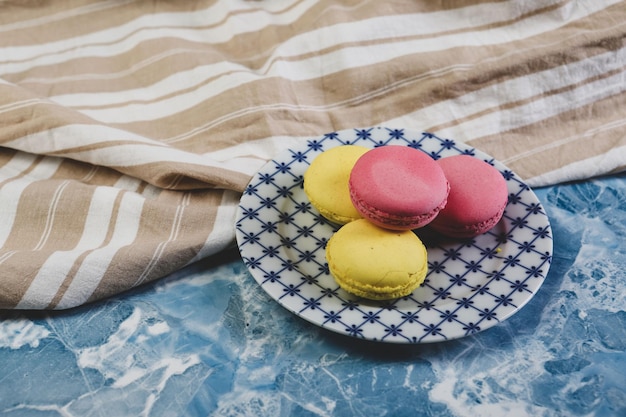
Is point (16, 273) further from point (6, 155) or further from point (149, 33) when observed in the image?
point (149, 33)

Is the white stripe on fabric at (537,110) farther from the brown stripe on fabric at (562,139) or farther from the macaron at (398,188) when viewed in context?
the macaron at (398,188)

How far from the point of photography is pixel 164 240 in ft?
3.05

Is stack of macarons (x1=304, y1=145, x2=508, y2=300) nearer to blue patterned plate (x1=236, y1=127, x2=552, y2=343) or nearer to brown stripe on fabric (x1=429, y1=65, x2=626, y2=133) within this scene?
blue patterned plate (x1=236, y1=127, x2=552, y2=343)

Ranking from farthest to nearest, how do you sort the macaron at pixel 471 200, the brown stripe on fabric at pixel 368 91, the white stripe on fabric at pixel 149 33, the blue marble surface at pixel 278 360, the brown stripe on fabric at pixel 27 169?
1. the white stripe on fabric at pixel 149 33
2. the brown stripe on fabric at pixel 368 91
3. the brown stripe on fabric at pixel 27 169
4. the macaron at pixel 471 200
5. the blue marble surface at pixel 278 360

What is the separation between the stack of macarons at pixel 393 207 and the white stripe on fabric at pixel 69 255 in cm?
29

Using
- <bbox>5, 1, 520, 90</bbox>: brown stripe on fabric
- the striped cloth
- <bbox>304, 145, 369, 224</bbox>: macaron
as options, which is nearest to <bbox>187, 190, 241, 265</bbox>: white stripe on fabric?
the striped cloth

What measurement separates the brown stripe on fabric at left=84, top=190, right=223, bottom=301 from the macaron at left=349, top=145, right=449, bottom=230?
Result: 0.75 feet

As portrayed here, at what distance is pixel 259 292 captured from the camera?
2.95 ft

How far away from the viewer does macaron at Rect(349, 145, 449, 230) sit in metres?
0.81

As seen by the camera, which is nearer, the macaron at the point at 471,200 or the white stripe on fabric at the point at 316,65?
the macaron at the point at 471,200

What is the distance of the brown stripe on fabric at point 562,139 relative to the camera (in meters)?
1.08

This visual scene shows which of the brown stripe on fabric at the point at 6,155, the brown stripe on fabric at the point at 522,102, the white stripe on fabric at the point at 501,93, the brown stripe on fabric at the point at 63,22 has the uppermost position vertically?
the brown stripe on fabric at the point at 63,22

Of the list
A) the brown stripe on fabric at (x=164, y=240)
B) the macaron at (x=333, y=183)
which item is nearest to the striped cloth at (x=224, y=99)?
the brown stripe on fabric at (x=164, y=240)

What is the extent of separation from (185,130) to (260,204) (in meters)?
0.25
